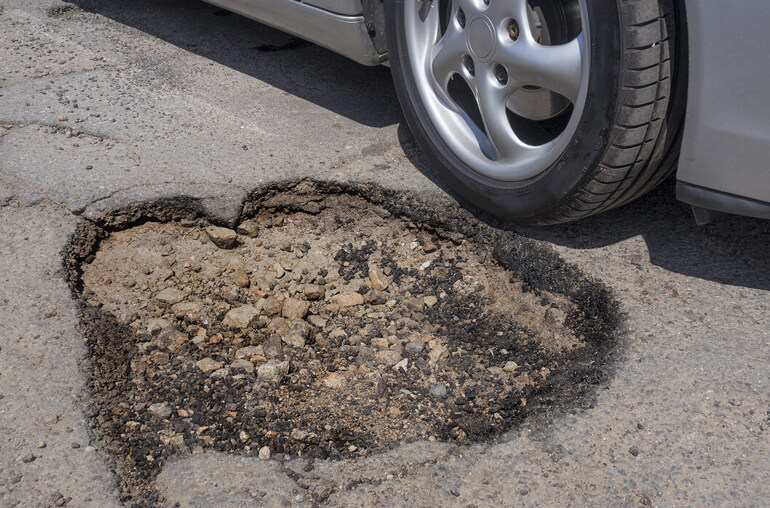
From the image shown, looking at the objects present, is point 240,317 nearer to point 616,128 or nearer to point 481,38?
point 481,38

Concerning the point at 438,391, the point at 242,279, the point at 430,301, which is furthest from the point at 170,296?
the point at 438,391

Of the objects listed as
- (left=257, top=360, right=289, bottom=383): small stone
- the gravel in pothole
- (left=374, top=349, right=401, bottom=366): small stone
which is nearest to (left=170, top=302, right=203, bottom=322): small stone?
the gravel in pothole

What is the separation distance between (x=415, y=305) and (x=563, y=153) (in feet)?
2.43

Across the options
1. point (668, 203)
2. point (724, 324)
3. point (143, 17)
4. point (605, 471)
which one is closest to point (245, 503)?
point (605, 471)

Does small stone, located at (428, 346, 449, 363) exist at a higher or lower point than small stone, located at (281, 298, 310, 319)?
higher

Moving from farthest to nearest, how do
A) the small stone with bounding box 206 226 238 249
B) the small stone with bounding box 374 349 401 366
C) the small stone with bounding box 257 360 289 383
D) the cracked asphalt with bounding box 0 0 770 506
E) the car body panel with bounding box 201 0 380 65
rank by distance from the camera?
the car body panel with bounding box 201 0 380 65
the small stone with bounding box 206 226 238 249
the small stone with bounding box 374 349 401 366
the small stone with bounding box 257 360 289 383
the cracked asphalt with bounding box 0 0 770 506

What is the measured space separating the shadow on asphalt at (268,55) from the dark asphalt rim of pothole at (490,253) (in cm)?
71

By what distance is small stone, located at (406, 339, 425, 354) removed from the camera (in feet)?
8.30

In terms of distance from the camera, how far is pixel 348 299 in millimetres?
2773

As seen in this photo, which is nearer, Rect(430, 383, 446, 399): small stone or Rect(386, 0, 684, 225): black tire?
Rect(386, 0, 684, 225): black tire

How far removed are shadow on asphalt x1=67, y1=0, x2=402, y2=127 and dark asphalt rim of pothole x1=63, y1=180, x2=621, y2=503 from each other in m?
0.71

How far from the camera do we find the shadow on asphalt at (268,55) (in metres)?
3.86

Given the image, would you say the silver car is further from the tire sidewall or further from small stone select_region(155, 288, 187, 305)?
small stone select_region(155, 288, 187, 305)

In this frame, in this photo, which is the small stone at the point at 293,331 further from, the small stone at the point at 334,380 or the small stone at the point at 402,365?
the small stone at the point at 402,365
